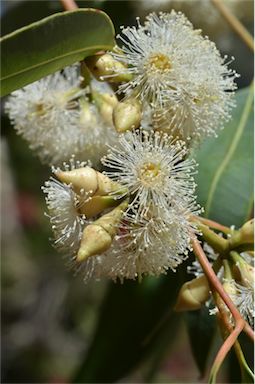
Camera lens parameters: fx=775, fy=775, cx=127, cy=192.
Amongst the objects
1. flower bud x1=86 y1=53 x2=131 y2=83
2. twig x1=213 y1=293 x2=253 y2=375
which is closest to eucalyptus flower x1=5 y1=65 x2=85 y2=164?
flower bud x1=86 y1=53 x2=131 y2=83

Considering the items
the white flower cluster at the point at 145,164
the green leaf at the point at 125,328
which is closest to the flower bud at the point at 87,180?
the white flower cluster at the point at 145,164

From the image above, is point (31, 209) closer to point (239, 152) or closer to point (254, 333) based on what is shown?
point (239, 152)

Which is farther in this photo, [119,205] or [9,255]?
[9,255]

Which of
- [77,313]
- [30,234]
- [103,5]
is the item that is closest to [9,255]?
[30,234]

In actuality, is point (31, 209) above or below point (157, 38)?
above

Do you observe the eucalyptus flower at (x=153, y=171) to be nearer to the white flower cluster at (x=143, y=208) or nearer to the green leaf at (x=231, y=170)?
the white flower cluster at (x=143, y=208)
